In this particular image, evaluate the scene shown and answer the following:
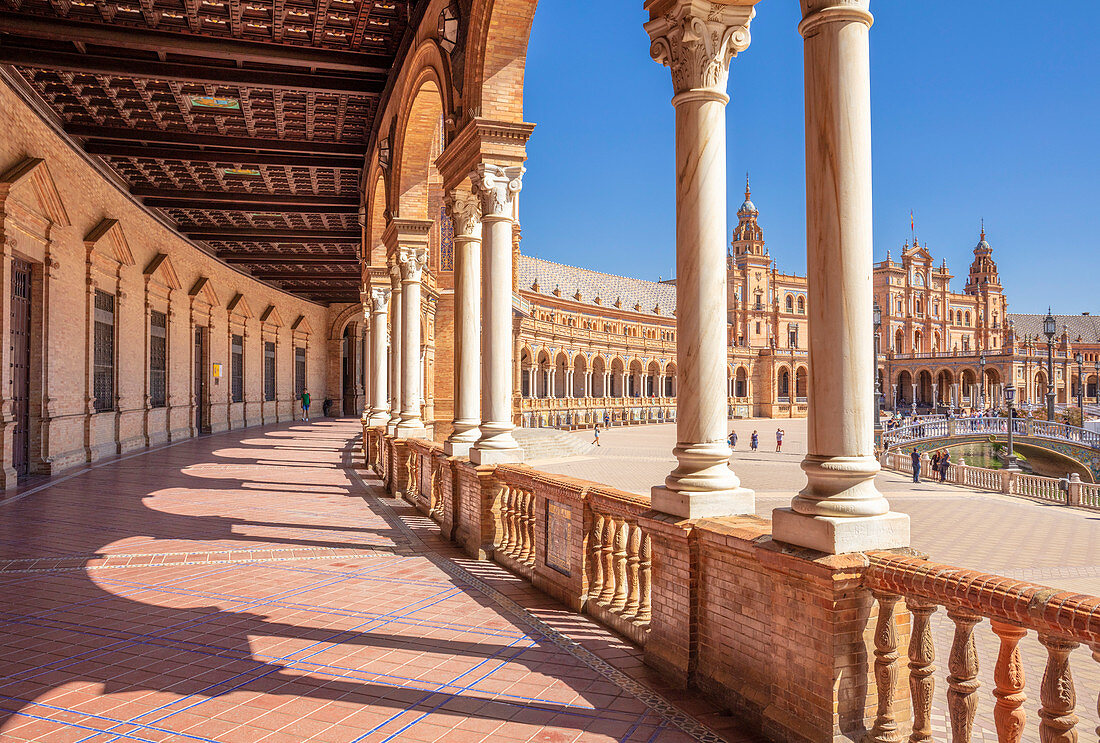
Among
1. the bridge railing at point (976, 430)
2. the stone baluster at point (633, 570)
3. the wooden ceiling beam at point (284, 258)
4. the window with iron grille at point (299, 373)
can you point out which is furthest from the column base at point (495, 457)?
the window with iron grille at point (299, 373)

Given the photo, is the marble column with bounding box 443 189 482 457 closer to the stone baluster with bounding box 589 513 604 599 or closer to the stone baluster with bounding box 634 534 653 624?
the stone baluster with bounding box 589 513 604 599

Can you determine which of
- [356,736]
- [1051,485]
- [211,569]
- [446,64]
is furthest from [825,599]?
[1051,485]

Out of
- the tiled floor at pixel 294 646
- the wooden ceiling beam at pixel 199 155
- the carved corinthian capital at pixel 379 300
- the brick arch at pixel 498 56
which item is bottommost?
the tiled floor at pixel 294 646

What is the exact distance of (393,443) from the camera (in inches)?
520

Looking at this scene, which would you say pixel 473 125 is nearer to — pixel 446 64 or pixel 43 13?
pixel 446 64

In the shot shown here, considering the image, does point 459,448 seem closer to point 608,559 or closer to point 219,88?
point 608,559

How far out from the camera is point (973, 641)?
2770 millimetres

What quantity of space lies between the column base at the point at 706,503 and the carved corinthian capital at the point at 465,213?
5537 millimetres

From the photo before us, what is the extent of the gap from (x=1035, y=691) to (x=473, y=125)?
24.6 ft

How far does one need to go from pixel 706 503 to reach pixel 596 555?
1574 millimetres

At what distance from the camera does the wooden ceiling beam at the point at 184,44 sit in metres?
10.8

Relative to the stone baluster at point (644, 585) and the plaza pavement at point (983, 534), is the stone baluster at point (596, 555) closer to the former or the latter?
the stone baluster at point (644, 585)

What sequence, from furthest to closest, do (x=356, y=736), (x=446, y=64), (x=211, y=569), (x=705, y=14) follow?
1. (x=446, y=64)
2. (x=211, y=569)
3. (x=705, y=14)
4. (x=356, y=736)

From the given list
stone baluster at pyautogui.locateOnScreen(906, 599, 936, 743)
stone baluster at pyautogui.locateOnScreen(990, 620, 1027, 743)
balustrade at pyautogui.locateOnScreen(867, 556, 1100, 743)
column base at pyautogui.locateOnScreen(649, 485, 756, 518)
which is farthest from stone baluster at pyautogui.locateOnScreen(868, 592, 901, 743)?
column base at pyautogui.locateOnScreen(649, 485, 756, 518)
